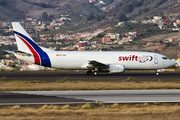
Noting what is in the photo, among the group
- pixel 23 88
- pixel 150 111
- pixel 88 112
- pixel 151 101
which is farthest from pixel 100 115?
pixel 23 88

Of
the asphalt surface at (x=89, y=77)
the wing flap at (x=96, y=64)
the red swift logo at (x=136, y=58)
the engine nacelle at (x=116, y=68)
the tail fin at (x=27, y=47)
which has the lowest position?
the asphalt surface at (x=89, y=77)

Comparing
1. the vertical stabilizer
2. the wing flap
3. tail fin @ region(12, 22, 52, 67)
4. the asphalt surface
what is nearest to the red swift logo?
the asphalt surface

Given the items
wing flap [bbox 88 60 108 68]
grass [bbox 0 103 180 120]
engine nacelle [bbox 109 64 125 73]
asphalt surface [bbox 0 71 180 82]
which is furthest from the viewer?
engine nacelle [bbox 109 64 125 73]

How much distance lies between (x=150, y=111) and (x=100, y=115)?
9.80 ft

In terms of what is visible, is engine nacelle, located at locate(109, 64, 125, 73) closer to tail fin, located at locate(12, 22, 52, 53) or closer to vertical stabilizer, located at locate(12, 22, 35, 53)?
tail fin, located at locate(12, 22, 52, 53)

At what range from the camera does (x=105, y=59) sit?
1955 inches

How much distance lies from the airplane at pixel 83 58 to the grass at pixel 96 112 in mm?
24589

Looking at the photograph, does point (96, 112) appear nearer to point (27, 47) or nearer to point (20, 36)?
point (27, 47)

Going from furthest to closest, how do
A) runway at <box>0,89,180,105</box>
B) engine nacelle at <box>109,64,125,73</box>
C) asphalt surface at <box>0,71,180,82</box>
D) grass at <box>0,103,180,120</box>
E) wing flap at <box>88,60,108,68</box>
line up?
engine nacelle at <box>109,64,125,73</box>
wing flap at <box>88,60,108,68</box>
asphalt surface at <box>0,71,180,82</box>
runway at <box>0,89,180,105</box>
grass at <box>0,103,180,120</box>

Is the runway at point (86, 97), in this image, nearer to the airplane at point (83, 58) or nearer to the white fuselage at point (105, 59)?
the airplane at point (83, 58)

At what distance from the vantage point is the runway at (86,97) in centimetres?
2611

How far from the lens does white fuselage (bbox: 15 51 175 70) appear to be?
48.4 m

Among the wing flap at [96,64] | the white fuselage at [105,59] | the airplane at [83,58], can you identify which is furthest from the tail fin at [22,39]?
the wing flap at [96,64]

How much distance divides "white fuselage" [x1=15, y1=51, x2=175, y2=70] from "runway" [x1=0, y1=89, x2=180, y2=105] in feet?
56.1
